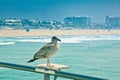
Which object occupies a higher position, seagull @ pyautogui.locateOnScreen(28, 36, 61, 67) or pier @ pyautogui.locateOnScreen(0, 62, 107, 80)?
seagull @ pyautogui.locateOnScreen(28, 36, 61, 67)

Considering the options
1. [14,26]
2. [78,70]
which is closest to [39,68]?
[78,70]

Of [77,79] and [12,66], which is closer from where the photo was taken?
[77,79]

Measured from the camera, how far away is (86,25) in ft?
411

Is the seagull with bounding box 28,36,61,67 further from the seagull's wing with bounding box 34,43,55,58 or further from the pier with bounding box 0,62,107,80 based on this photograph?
the pier with bounding box 0,62,107,80

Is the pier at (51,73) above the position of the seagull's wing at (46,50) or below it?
below

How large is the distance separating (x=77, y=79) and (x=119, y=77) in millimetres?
13631

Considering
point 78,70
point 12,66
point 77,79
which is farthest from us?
point 78,70

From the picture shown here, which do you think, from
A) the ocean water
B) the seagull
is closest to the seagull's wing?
the seagull

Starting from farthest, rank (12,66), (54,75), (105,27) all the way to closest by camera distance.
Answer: (105,27) < (12,66) < (54,75)

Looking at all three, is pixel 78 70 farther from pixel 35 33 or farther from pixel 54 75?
pixel 35 33

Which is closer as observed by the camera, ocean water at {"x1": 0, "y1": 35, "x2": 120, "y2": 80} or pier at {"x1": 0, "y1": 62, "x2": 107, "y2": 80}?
pier at {"x1": 0, "y1": 62, "x2": 107, "y2": 80}

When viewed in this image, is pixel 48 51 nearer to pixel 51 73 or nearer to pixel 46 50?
pixel 46 50

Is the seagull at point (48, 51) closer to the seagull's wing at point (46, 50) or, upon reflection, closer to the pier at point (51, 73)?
the seagull's wing at point (46, 50)

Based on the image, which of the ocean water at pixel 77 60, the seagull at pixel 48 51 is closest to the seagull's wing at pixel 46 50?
the seagull at pixel 48 51
